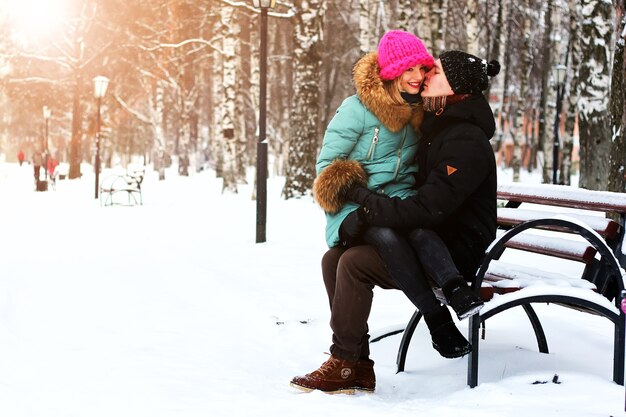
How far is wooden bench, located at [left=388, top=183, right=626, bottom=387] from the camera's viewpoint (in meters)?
3.44

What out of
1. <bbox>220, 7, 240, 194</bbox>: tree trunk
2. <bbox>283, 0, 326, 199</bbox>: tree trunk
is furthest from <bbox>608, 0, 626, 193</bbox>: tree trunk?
<bbox>220, 7, 240, 194</bbox>: tree trunk

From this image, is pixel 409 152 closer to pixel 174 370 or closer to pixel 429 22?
pixel 174 370

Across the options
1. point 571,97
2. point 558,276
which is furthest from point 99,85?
point 558,276

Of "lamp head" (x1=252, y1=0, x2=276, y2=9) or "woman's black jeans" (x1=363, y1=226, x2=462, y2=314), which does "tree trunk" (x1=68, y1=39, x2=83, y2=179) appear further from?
"woman's black jeans" (x1=363, y1=226, x2=462, y2=314)

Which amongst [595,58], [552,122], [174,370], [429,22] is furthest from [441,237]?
[552,122]

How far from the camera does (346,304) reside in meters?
3.79

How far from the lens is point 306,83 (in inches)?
641

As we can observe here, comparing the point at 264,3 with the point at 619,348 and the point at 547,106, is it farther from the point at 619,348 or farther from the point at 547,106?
the point at 547,106

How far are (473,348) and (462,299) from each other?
283 mm

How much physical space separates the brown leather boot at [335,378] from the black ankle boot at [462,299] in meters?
0.67

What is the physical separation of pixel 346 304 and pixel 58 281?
13.2 ft

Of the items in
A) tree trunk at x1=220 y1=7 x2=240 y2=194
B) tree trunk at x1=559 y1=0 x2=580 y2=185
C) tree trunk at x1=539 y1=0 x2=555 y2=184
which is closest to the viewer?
tree trunk at x1=220 y1=7 x2=240 y2=194

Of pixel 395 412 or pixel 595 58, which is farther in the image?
pixel 595 58

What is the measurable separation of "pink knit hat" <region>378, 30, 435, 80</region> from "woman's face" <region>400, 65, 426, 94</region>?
4 cm
